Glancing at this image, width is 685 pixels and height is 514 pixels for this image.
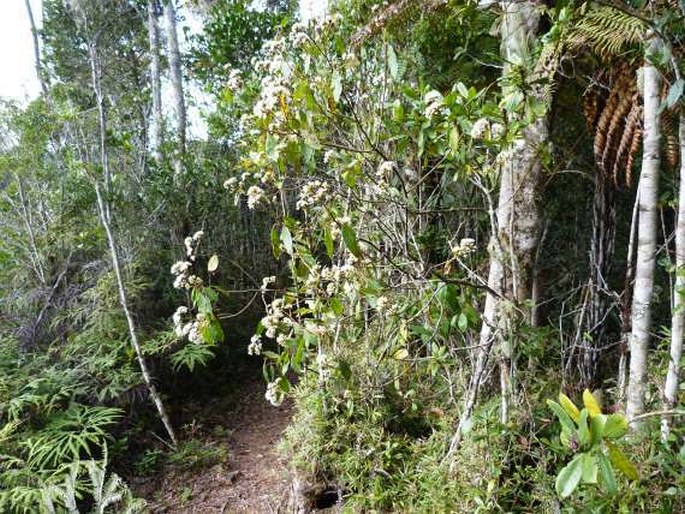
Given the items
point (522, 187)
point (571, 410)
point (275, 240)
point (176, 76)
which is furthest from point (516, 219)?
point (176, 76)

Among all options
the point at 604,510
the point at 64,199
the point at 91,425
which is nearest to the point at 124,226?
the point at 64,199

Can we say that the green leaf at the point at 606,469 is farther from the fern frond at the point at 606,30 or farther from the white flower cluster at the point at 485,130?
the fern frond at the point at 606,30

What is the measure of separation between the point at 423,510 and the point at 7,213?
4358mm

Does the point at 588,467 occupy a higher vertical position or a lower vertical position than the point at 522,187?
lower

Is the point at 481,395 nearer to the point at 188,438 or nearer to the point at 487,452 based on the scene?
the point at 487,452

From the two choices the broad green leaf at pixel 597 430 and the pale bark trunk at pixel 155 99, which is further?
the pale bark trunk at pixel 155 99

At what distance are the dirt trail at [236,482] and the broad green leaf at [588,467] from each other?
7.88 feet

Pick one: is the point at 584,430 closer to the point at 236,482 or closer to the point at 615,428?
the point at 615,428

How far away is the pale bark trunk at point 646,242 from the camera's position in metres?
1.72

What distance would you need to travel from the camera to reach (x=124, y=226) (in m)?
4.35

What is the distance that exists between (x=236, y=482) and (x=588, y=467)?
2894 millimetres

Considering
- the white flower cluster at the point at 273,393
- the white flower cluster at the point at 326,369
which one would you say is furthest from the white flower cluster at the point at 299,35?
the white flower cluster at the point at 326,369

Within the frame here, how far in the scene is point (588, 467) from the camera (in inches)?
34.5

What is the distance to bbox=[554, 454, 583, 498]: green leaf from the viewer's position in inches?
35.0
